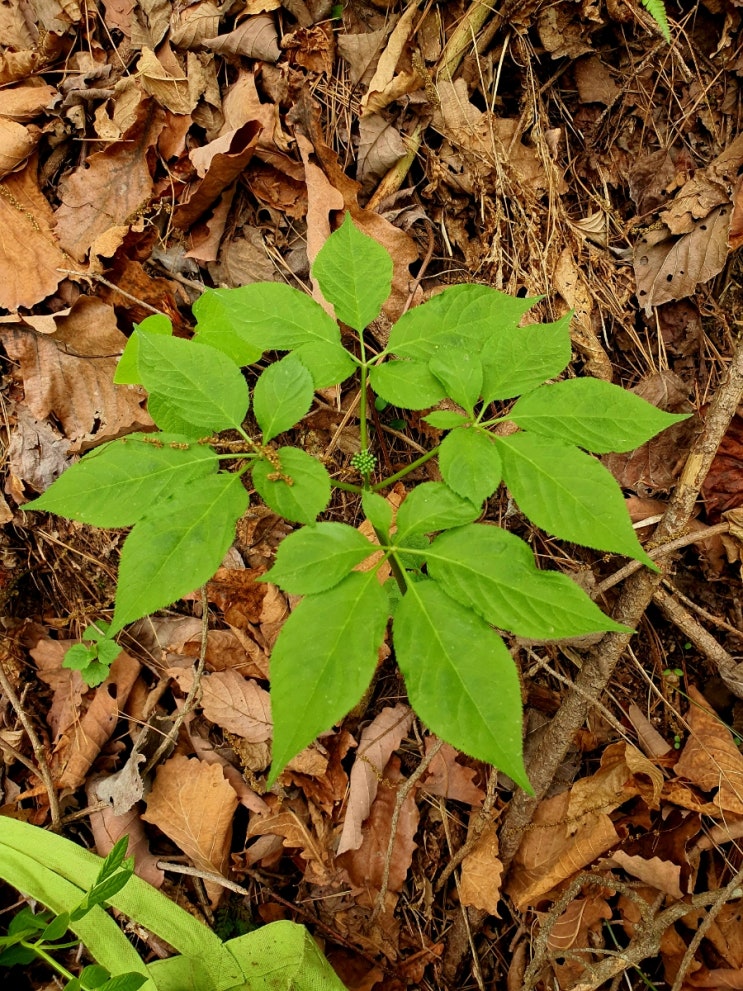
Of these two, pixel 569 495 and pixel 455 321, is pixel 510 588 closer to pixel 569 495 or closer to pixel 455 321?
pixel 569 495

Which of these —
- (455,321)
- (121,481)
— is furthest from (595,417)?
(121,481)

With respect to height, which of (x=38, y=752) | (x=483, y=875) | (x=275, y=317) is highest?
(x=275, y=317)

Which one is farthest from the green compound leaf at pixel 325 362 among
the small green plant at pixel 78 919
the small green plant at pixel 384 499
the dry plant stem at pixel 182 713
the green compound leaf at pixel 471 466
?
the small green plant at pixel 78 919

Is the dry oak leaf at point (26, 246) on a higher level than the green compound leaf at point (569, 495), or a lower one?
higher

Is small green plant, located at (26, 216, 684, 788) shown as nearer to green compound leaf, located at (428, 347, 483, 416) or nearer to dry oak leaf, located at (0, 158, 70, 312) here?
green compound leaf, located at (428, 347, 483, 416)

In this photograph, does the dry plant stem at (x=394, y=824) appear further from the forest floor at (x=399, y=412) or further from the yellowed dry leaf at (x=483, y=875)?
the yellowed dry leaf at (x=483, y=875)
